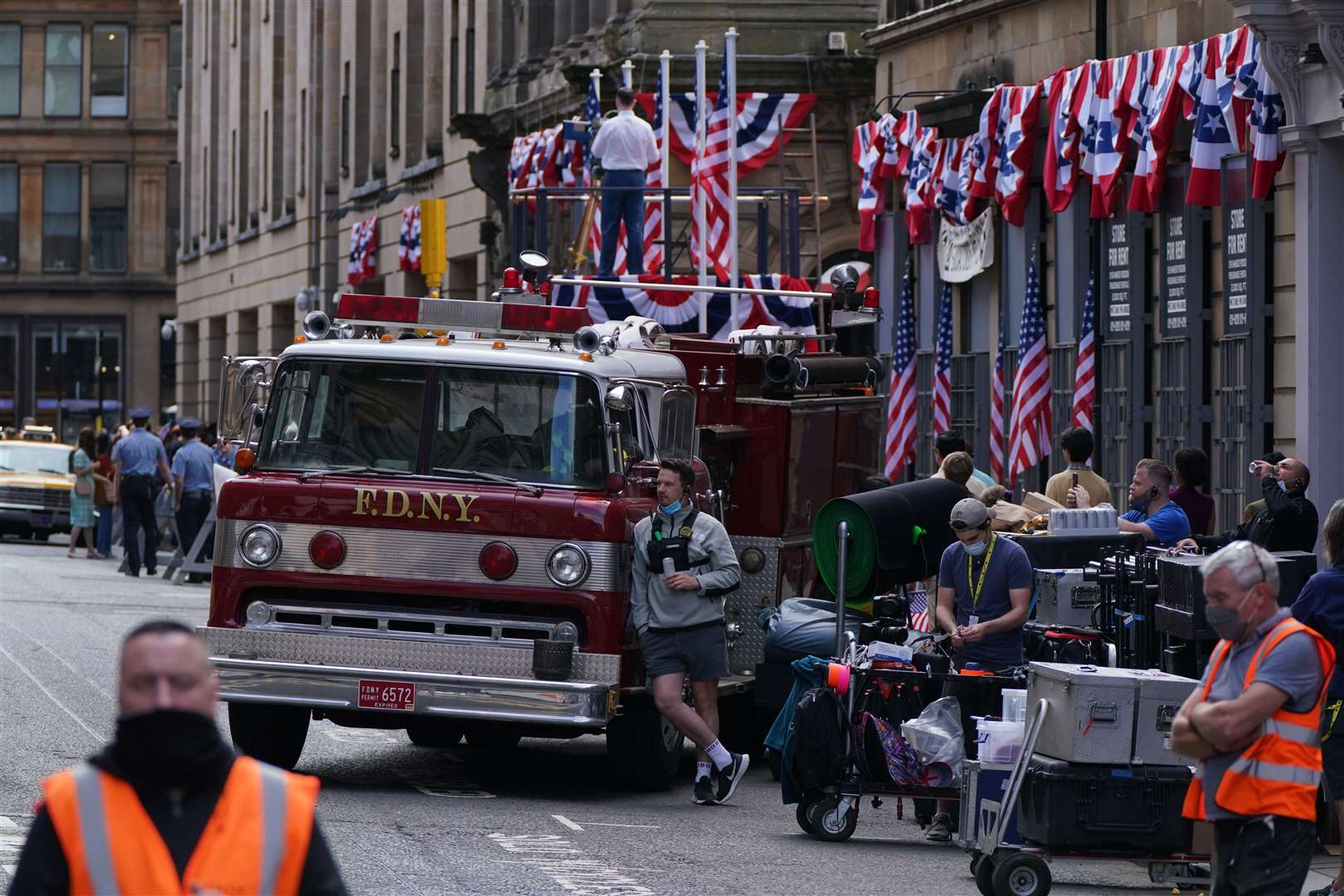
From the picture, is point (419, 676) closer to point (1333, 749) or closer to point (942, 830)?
point (942, 830)

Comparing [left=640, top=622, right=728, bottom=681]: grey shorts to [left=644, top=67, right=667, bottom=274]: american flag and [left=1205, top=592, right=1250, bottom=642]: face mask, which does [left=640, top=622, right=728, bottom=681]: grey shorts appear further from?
[left=644, top=67, right=667, bottom=274]: american flag

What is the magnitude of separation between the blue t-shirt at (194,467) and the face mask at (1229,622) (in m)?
24.1

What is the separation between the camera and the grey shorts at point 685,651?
13273 millimetres

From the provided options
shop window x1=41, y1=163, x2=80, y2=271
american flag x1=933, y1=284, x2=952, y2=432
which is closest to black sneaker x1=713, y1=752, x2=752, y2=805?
american flag x1=933, y1=284, x2=952, y2=432

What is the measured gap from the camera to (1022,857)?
10.6 meters

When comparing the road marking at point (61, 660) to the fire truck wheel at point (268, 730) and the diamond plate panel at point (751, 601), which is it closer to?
the fire truck wheel at point (268, 730)

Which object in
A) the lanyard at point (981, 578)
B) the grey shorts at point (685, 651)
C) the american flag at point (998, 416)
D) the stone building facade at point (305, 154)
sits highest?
the stone building facade at point (305, 154)

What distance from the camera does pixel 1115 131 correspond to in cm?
2166

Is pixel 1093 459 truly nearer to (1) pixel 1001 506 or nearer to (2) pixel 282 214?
(1) pixel 1001 506

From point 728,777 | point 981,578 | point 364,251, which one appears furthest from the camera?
point 364,251

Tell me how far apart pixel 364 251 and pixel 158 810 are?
47.2 meters

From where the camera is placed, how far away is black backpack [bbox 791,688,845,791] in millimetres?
12180

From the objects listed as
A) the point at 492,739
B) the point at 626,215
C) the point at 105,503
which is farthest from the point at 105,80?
the point at 492,739

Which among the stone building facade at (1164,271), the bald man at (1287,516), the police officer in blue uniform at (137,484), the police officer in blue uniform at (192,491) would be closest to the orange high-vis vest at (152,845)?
the bald man at (1287,516)
